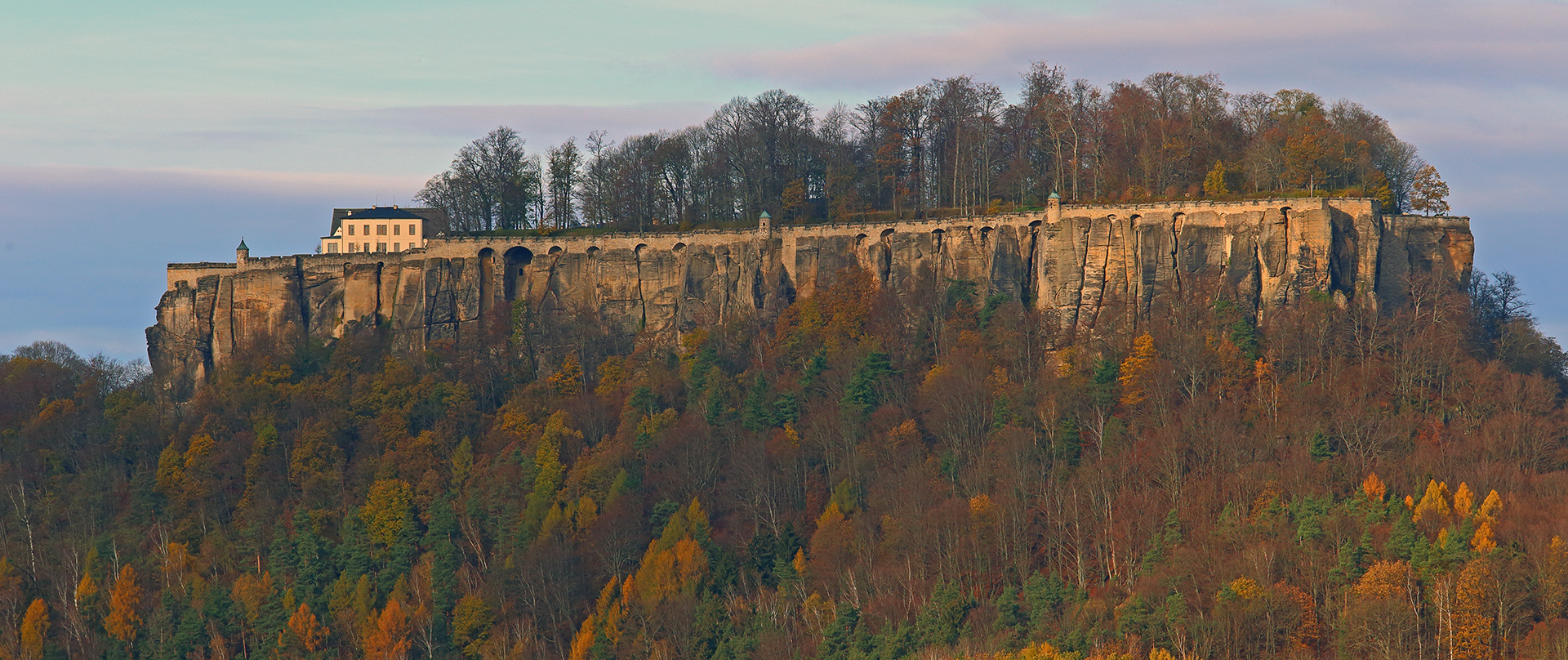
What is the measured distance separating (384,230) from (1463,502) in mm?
59280

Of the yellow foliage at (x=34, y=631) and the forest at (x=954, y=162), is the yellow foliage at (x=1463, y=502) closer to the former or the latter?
the forest at (x=954, y=162)

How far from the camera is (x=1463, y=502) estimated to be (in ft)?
245

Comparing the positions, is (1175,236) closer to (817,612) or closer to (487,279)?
(817,612)

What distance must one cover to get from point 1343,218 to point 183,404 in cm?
5745

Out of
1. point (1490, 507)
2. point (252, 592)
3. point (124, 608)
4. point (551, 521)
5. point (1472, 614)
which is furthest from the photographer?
point (124, 608)

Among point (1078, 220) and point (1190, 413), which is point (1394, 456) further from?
point (1078, 220)

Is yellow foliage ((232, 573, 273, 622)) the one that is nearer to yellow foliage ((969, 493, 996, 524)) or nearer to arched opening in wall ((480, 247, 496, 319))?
arched opening in wall ((480, 247, 496, 319))

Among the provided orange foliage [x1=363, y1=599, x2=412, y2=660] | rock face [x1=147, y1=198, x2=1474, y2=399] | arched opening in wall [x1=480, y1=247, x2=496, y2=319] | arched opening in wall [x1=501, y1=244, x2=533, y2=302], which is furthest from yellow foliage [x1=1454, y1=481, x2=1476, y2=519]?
arched opening in wall [x1=480, y1=247, x2=496, y2=319]

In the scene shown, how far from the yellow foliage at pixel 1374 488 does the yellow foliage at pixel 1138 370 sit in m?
11.5

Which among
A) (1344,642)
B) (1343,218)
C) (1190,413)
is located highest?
(1343,218)

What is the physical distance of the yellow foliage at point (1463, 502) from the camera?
73938 millimetres

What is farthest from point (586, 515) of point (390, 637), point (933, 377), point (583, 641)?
point (933, 377)

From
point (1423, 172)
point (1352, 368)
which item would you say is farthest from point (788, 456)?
point (1423, 172)

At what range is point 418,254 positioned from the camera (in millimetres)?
106625
